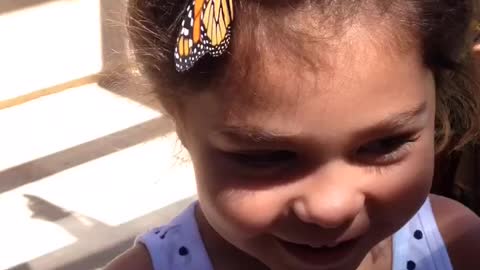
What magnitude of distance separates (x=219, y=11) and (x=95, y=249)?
5.52 ft

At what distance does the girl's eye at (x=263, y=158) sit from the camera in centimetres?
94

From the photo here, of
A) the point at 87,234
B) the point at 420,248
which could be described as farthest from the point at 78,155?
the point at 420,248

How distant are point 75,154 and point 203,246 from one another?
1.86 m

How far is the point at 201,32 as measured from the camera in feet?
2.75

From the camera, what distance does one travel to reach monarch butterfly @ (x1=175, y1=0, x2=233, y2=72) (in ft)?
2.75

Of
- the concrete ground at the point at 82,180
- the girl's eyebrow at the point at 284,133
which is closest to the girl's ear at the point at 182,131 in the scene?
the girl's eyebrow at the point at 284,133

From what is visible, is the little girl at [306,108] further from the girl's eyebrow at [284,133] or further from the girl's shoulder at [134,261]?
the girl's shoulder at [134,261]

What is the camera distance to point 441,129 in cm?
130

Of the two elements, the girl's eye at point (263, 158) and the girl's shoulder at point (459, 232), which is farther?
the girl's shoulder at point (459, 232)

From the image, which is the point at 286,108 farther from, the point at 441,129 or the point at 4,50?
the point at 4,50

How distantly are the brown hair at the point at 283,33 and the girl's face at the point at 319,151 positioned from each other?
26mm

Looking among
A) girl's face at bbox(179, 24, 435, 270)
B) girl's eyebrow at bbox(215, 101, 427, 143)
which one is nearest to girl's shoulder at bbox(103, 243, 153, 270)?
girl's face at bbox(179, 24, 435, 270)

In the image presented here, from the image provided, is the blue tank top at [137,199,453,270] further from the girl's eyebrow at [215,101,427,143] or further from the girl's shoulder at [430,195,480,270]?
the girl's eyebrow at [215,101,427,143]

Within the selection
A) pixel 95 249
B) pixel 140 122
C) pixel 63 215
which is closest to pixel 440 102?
pixel 95 249
